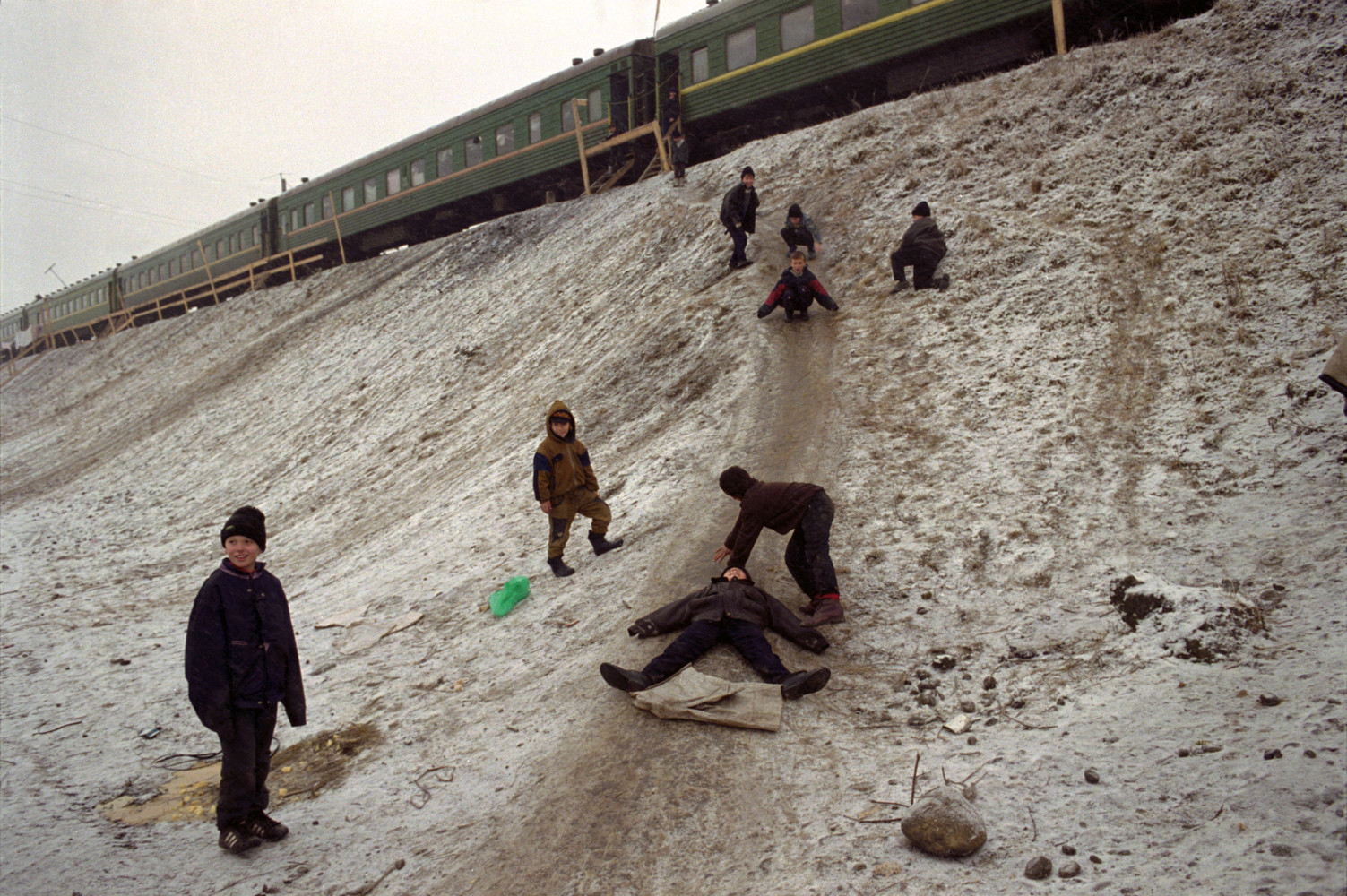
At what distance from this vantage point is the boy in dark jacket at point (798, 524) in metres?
5.34

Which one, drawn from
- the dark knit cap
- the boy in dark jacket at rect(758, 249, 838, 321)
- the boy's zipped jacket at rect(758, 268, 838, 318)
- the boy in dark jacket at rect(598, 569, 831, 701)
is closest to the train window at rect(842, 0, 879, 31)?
the boy in dark jacket at rect(758, 249, 838, 321)

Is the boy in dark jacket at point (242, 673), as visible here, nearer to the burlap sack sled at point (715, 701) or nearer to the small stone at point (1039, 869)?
the burlap sack sled at point (715, 701)

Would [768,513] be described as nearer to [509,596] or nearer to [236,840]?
[509,596]

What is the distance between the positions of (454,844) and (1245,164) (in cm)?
1068

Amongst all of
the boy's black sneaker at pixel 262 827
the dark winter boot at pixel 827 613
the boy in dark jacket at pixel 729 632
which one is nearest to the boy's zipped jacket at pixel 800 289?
the dark winter boot at pixel 827 613

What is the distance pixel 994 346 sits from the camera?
832 centimetres

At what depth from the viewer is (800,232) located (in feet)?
→ 39.3

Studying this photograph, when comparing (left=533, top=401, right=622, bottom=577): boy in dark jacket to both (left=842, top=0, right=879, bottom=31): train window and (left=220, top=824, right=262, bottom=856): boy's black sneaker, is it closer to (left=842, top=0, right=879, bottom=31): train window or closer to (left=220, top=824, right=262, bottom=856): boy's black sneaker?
(left=220, top=824, right=262, bottom=856): boy's black sneaker

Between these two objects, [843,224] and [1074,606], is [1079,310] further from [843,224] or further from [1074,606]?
[843,224]

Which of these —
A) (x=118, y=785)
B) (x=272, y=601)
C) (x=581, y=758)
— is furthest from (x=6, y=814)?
(x=581, y=758)

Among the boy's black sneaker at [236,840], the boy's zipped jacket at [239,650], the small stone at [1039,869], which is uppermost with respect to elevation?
the boy's zipped jacket at [239,650]

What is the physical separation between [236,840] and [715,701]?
2722 millimetres

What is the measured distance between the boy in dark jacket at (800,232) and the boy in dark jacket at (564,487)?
6397mm

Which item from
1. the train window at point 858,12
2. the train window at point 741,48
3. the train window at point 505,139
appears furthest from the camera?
the train window at point 505,139
